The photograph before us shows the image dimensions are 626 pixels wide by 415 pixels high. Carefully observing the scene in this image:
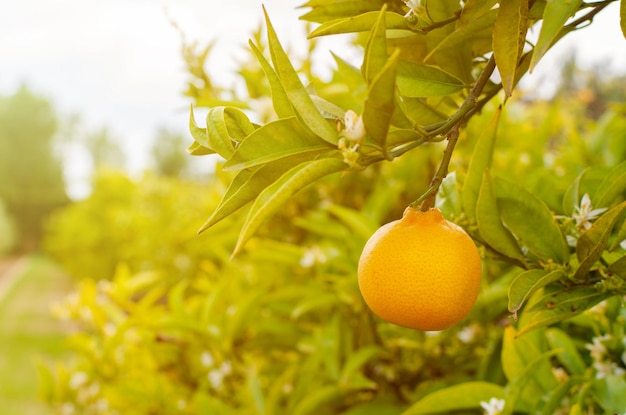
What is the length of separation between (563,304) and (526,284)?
0.18 feet

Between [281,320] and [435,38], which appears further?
[281,320]

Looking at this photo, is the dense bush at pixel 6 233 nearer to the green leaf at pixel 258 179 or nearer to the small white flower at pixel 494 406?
the small white flower at pixel 494 406

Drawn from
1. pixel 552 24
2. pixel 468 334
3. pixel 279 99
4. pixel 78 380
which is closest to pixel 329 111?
pixel 279 99

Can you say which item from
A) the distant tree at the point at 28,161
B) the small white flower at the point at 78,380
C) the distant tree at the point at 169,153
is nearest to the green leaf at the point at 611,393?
the small white flower at the point at 78,380

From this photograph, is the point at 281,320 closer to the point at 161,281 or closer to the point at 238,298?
the point at 238,298

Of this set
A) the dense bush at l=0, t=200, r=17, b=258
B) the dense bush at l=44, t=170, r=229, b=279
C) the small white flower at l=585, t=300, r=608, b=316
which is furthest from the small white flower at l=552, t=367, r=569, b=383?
the dense bush at l=0, t=200, r=17, b=258

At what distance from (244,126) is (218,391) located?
0.98 m

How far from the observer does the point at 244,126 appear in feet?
1.24

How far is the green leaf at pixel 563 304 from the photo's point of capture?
0.44m

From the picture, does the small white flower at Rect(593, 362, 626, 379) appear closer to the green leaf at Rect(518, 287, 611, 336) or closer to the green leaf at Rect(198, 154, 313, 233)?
the green leaf at Rect(518, 287, 611, 336)

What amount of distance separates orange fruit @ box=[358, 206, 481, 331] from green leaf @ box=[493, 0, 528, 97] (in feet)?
0.31

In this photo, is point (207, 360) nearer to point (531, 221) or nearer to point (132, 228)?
point (531, 221)

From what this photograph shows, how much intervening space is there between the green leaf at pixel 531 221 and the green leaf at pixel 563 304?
0.08 feet

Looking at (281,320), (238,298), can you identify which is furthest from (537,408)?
(238,298)
